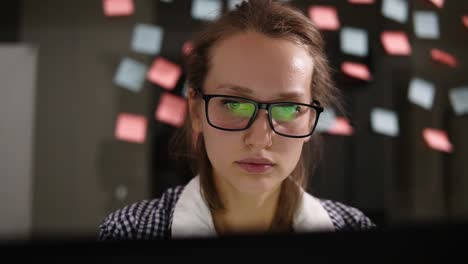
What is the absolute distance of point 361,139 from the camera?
125 centimetres

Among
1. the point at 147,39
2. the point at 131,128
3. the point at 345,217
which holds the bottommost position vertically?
the point at 345,217

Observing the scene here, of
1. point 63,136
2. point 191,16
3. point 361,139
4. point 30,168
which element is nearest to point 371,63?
point 361,139

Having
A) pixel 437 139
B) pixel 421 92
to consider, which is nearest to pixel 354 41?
pixel 421 92

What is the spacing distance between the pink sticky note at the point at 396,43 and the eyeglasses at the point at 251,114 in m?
0.76

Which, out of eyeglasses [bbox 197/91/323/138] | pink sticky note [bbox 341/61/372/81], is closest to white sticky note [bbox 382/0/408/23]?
pink sticky note [bbox 341/61/372/81]

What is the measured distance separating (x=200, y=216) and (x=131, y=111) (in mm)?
674

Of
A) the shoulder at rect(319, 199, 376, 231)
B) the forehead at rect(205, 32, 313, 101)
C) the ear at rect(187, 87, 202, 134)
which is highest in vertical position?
the forehead at rect(205, 32, 313, 101)

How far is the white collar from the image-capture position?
0.66 meters

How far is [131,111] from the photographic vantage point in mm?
1264

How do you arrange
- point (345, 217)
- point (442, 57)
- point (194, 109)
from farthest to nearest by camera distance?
point (442, 57), point (345, 217), point (194, 109)

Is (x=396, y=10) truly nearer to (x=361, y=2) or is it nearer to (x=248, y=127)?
(x=361, y=2)

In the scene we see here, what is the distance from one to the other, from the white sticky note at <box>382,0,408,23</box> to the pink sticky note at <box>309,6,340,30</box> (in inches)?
8.3

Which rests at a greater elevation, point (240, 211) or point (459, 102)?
point (459, 102)

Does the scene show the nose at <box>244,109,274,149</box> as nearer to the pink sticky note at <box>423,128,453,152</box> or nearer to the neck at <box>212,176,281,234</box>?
the neck at <box>212,176,281,234</box>
